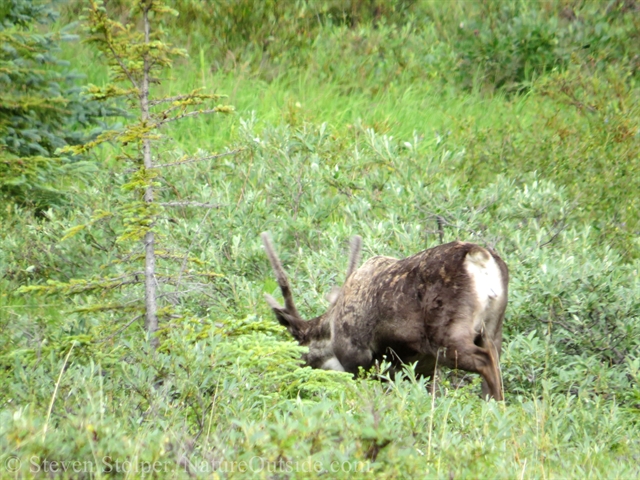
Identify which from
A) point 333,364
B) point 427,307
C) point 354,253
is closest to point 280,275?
point 354,253

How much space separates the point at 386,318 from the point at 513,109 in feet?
27.5

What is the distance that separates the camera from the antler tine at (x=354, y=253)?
6973mm

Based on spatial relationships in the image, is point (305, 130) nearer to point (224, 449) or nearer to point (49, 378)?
point (49, 378)

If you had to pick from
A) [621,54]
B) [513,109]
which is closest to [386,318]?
[513,109]

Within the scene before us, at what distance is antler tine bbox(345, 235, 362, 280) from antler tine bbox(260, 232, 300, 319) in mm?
504

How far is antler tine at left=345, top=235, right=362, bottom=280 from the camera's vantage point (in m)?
6.97

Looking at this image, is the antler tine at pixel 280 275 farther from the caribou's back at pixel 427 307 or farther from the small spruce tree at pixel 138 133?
the small spruce tree at pixel 138 133

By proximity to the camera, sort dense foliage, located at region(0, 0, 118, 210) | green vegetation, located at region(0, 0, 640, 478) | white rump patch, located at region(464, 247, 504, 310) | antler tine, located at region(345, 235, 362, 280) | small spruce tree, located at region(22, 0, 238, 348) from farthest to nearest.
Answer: dense foliage, located at region(0, 0, 118, 210), antler tine, located at region(345, 235, 362, 280), white rump patch, located at region(464, 247, 504, 310), small spruce tree, located at region(22, 0, 238, 348), green vegetation, located at region(0, 0, 640, 478)

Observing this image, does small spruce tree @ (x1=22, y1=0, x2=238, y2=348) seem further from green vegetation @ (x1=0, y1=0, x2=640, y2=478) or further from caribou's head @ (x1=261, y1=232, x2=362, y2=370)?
caribou's head @ (x1=261, y1=232, x2=362, y2=370)

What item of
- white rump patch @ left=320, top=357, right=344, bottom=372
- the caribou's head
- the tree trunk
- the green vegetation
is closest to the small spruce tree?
the tree trunk

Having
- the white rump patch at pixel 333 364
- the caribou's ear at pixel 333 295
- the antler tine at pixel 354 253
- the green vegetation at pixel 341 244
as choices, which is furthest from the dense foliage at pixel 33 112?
the white rump patch at pixel 333 364

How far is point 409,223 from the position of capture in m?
7.95

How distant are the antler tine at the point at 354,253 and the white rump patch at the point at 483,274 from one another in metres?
1.48

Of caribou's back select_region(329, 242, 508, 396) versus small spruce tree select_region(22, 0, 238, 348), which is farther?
caribou's back select_region(329, 242, 508, 396)
